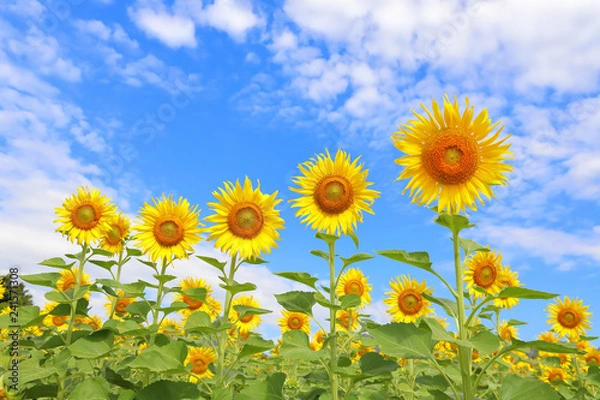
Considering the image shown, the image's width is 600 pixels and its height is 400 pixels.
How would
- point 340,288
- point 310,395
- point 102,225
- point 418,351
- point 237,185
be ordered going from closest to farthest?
1. point 418,351
2. point 310,395
3. point 237,185
4. point 102,225
5. point 340,288

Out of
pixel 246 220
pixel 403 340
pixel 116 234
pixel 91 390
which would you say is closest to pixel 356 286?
pixel 246 220

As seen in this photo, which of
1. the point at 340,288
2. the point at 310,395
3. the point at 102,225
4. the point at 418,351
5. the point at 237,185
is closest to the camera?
the point at 418,351

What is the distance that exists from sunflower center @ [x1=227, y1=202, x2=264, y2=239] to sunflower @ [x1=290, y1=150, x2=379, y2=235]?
1.56 feet

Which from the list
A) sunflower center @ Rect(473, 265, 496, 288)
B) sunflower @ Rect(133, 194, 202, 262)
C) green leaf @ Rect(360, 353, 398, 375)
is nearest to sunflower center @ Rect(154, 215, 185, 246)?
sunflower @ Rect(133, 194, 202, 262)

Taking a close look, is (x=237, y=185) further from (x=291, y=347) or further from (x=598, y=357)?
(x=598, y=357)

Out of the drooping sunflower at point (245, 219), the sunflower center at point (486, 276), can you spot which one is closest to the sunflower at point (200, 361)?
the drooping sunflower at point (245, 219)

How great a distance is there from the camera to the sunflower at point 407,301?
8680 millimetres

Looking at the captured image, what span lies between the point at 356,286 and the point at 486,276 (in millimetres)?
2308

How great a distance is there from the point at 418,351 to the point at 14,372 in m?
3.67

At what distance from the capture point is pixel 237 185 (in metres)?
5.79

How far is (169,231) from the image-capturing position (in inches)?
246

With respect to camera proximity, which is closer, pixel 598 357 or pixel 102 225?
pixel 102 225

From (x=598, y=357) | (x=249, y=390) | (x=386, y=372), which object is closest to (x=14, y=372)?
(x=249, y=390)

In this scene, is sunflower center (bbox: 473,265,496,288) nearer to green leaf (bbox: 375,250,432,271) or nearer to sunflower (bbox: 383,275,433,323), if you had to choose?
sunflower (bbox: 383,275,433,323)
